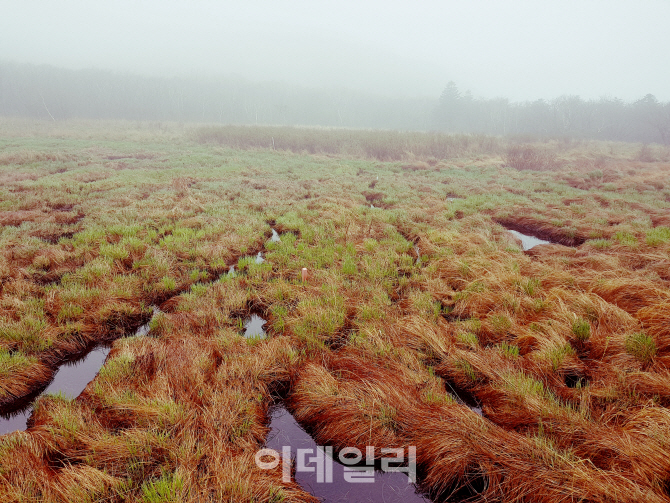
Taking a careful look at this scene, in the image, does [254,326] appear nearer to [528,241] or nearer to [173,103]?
[528,241]

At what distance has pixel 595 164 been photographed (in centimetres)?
2331

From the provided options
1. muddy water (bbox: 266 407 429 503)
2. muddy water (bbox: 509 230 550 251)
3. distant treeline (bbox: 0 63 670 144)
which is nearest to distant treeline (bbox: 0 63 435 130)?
distant treeline (bbox: 0 63 670 144)

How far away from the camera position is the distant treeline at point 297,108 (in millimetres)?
49719

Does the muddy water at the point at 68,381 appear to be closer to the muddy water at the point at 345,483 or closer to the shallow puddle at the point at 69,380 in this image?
the shallow puddle at the point at 69,380

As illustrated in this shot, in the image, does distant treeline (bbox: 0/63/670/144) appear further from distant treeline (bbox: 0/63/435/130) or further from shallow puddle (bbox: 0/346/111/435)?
shallow puddle (bbox: 0/346/111/435)

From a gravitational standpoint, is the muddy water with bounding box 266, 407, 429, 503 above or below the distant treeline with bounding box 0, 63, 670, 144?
below

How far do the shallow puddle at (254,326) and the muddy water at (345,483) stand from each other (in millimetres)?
1879

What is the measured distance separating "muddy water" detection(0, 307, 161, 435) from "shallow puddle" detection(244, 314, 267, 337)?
6.33ft

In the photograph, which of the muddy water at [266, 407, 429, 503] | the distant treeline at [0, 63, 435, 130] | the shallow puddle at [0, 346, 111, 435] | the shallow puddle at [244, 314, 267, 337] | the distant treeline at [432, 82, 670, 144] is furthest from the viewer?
the distant treeline at [0, 63, 435, 130]

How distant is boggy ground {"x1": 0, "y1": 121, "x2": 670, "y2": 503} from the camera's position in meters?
2.70

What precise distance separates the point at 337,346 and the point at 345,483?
195 centimetres

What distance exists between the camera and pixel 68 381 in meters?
3.96

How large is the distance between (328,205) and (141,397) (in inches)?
349

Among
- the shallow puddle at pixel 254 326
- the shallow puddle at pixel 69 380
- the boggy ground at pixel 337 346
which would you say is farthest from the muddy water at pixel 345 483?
the shallow puddle at pixel 69 380
